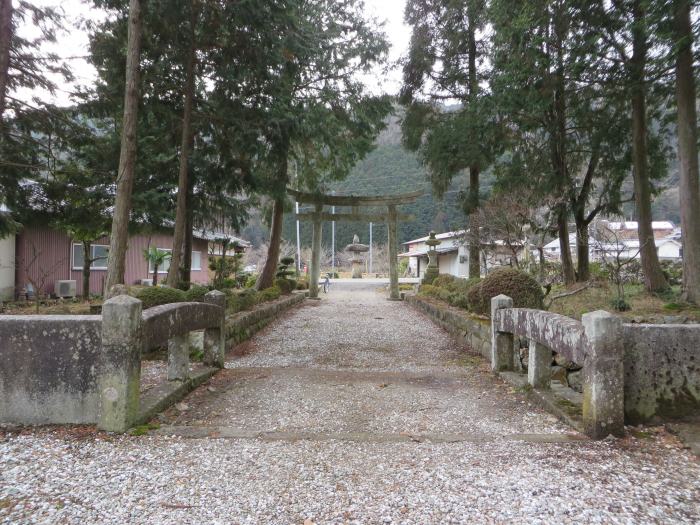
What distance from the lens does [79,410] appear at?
297 cm

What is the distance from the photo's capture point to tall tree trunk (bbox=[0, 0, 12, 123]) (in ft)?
23.4

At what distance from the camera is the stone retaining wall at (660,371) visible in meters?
2.89

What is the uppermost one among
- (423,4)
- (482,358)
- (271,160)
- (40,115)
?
Result: (423,4)

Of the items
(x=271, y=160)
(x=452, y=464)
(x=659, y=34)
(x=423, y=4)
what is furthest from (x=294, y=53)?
(x=423, y=4)

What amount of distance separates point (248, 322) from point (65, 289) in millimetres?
9351

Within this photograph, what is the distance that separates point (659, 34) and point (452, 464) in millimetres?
7477

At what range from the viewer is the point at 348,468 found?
2492 millimetres

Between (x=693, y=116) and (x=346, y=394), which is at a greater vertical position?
(x=693, y=116)

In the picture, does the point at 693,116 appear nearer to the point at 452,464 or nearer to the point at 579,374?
the point at 579,374

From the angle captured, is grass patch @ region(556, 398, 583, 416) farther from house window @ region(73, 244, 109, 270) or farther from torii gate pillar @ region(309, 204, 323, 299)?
house window @ region(73, 244, 109, 270)

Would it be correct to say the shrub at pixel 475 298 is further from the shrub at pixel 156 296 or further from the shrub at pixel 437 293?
the shrub at pixel 156 296

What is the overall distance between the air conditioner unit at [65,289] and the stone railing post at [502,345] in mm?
13945

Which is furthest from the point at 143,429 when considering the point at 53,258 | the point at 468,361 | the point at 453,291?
the point at 53,258

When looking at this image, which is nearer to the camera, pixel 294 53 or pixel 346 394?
pixel 346 394
